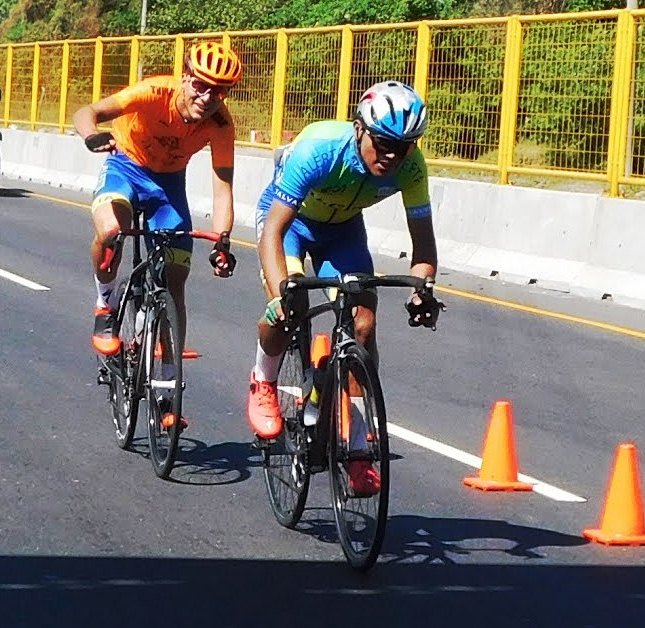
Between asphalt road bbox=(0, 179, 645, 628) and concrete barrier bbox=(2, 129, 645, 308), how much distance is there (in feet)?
6.37

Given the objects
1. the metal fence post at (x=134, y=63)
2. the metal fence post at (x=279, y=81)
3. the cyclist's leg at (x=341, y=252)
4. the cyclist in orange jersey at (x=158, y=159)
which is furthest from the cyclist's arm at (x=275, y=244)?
the metal fence post at (x=134, y=63)

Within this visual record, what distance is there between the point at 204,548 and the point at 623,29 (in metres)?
10.2

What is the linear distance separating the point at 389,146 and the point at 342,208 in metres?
0.69

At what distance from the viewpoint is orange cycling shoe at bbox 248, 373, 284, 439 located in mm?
6980

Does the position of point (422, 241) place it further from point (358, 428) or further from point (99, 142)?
point (99, 142)

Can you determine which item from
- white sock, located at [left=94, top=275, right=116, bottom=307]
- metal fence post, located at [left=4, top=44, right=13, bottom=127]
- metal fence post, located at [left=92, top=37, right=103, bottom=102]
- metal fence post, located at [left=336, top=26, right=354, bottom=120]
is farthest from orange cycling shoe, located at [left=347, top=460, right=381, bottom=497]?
metal fence post, located at [left=4, top=44, right=13, bottom=127]

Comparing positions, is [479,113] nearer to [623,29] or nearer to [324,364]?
[623,29]

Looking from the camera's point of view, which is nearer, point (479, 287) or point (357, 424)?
point (357, 424)

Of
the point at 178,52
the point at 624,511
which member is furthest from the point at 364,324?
the point at 178,52

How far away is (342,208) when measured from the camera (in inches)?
272

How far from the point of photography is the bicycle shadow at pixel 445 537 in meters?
6.58

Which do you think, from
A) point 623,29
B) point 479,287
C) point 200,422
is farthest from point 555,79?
point 200,422

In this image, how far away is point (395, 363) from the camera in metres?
11.2

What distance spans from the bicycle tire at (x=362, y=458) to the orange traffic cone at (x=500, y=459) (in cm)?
144
